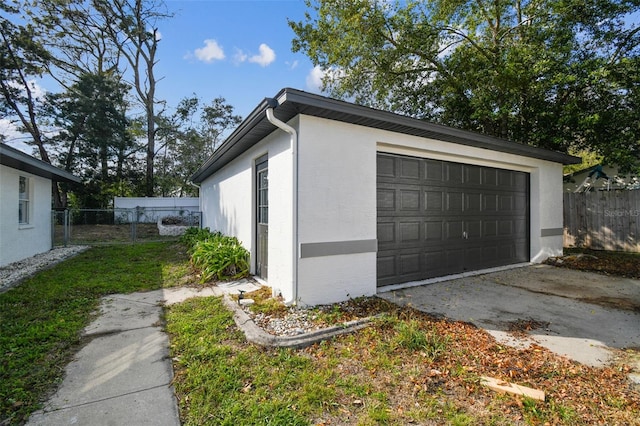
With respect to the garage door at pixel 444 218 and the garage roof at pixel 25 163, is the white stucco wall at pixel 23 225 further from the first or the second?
the garage door at pixel 444 218

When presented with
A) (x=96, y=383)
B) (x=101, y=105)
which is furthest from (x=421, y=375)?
(x=101, y=105)

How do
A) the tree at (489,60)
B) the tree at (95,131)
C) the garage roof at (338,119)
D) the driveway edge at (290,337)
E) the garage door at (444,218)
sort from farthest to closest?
the tree at (95,131)
the tree at (489,60)
the garage door at (444,218)
the garage roof at (338,119)
the driveway edge at (290,337)

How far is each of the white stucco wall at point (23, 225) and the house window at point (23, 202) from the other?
0.09 m

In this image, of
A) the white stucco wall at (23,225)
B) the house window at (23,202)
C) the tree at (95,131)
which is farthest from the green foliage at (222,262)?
the tree at (95,131)

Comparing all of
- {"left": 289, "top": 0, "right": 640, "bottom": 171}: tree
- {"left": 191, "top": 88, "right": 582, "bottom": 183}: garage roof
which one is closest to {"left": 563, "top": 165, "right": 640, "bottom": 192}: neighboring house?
{"left": 289, "top": 0, "right": 640, "bottom": 171}: tree

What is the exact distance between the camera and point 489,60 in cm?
854

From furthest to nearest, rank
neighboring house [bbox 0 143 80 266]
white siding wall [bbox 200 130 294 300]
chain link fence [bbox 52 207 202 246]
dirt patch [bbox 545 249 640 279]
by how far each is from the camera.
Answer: chain link fence [bbox 52 207 202 246] < neighboring house [bbox 0 143 80 266] < dirt patch [bbox 545 249 640 279] < white siding wall [bbox 200 130 294 300]

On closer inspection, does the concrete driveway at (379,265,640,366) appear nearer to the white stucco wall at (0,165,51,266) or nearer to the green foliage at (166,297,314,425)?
the green foliage at (166,297,314,425)

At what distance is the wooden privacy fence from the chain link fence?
14.6 meters

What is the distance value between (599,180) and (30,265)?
17057 mm

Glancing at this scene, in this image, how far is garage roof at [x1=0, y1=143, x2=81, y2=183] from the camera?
529 cm

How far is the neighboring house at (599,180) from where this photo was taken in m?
9.58

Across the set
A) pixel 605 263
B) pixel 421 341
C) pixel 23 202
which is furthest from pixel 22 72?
pixel 605 263

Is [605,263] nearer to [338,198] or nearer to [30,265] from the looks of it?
[338,198]
